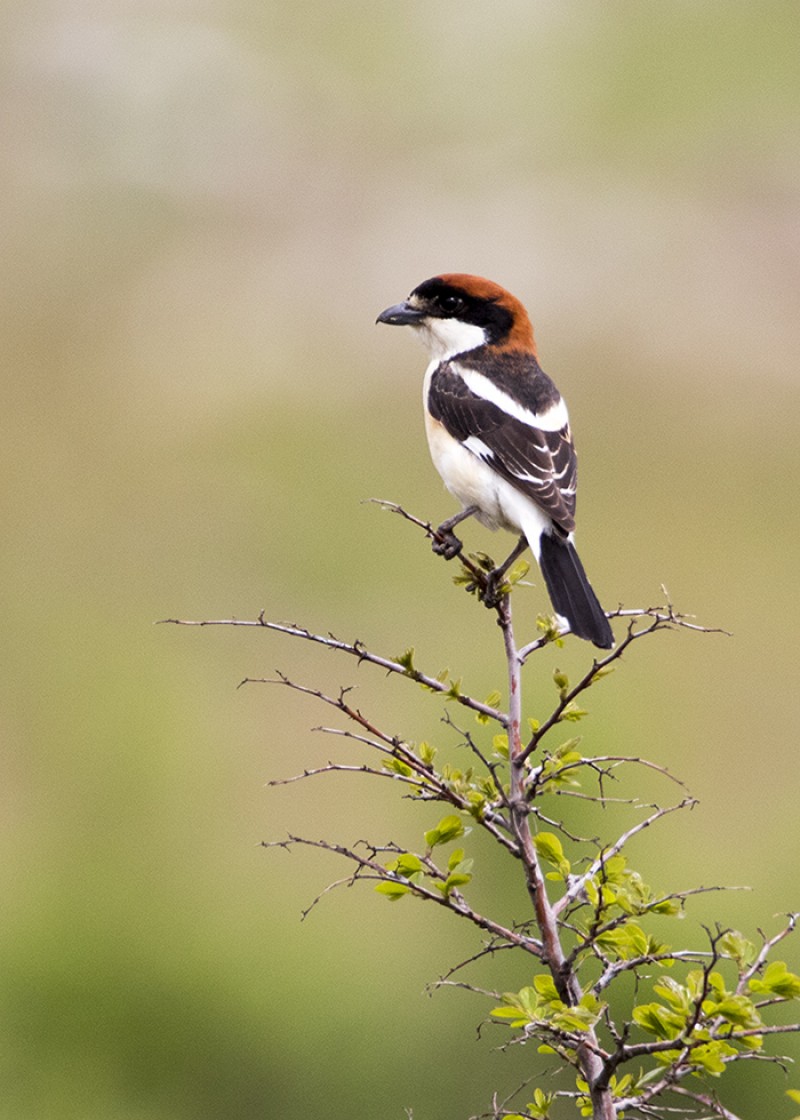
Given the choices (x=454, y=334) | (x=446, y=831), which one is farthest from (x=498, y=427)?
(x=446, y=831)

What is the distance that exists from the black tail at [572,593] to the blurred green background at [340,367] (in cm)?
1138

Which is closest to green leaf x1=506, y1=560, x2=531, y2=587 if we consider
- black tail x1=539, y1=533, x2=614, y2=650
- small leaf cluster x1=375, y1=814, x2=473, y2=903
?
black tail x1=539, y1=533, x2=614, y2=650

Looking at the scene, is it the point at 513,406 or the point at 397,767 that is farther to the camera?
the point at 513,406

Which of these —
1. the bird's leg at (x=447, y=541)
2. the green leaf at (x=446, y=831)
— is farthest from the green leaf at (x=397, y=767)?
the bird's leg at (x=447, y=541)

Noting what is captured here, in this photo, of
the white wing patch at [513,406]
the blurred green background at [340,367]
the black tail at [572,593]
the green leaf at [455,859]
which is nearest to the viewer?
the green leaf at [455,859]

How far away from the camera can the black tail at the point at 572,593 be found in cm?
368

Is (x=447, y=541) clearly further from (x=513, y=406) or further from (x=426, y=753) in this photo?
(x=426, y=753)

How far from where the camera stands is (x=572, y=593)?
151 inches

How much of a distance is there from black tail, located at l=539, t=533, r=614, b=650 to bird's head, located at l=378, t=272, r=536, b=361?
75cm

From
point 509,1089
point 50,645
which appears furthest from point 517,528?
point 50,645

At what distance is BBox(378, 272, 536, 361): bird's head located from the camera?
4.71 meters

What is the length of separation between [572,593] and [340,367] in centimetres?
3869

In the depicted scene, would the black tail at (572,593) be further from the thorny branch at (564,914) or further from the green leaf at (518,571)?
the thorny branch at (564,914)

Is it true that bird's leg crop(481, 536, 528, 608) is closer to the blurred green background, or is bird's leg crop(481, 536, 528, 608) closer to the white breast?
the white breast
